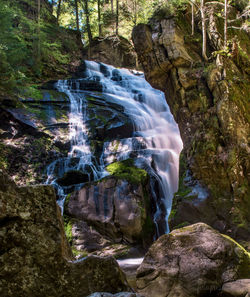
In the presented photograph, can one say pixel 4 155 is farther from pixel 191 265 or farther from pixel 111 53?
pixel 111 53

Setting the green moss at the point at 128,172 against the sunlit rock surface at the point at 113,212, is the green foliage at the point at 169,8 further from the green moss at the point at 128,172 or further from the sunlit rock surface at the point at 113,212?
the sunlit rock surface at the point at 113,212

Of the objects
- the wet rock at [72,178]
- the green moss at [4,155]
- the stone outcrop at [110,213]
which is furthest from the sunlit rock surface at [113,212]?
the green moss at [4,155]

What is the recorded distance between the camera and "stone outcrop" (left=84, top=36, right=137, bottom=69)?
1031 inches

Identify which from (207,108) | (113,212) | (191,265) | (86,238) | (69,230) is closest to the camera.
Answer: (191,265)

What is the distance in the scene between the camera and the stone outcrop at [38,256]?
2129 mm

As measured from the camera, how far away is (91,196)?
1002 centimetres

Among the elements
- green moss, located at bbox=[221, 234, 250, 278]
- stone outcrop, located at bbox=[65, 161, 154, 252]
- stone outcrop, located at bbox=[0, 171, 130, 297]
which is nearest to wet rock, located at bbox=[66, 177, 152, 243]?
stone outcrop, located at bbox=[65, 161, 154, 252]

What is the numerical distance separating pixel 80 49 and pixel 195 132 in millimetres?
20292

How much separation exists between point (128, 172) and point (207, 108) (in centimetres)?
406

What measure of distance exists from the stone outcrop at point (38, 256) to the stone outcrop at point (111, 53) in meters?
25.2

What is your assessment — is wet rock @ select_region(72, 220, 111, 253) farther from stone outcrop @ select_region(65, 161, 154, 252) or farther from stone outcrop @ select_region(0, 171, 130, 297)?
stone outcrop @ select_region(0, 171, 130, 297)

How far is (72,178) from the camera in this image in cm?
1155

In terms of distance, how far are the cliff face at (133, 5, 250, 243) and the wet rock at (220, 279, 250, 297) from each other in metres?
4.54

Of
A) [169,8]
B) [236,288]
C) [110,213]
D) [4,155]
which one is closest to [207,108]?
[169,8]
